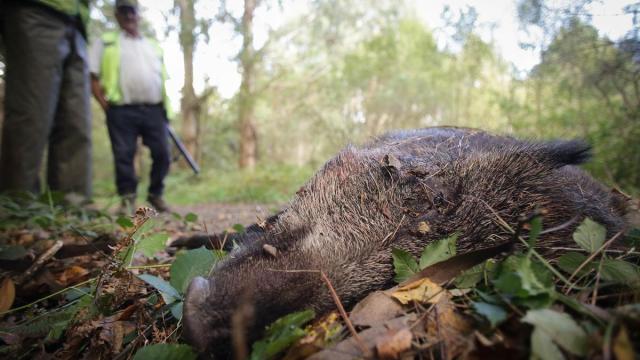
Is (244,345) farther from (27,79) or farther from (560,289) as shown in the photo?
(27,79)

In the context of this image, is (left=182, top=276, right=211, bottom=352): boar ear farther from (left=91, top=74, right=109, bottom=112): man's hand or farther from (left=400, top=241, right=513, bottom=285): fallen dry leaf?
(left=91, top=74, right=109, bottom=112): man's hand

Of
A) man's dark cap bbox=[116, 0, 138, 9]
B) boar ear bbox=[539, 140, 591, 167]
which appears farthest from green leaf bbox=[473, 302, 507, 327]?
man's dark cap bbox=[116, 0, 138, 9]

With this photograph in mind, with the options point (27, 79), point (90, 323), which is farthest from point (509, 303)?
point (27, 79)

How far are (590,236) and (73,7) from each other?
4.79 m

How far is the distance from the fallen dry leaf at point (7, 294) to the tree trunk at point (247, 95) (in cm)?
1059

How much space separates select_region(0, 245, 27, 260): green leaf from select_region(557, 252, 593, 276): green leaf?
2.64 meters

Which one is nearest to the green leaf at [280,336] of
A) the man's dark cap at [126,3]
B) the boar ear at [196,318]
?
the boar ear at [196,318]

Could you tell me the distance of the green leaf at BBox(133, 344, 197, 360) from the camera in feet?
3.99

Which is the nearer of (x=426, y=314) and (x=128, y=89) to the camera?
(x=426, y=314)

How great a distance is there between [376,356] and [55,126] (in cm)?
474

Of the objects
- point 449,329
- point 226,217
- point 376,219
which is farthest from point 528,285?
point 226,217

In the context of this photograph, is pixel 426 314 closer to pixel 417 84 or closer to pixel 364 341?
pixel 364 341

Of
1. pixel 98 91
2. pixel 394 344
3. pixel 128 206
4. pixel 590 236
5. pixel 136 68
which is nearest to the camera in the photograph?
pixel 394 344

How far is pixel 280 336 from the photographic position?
1.18 m
